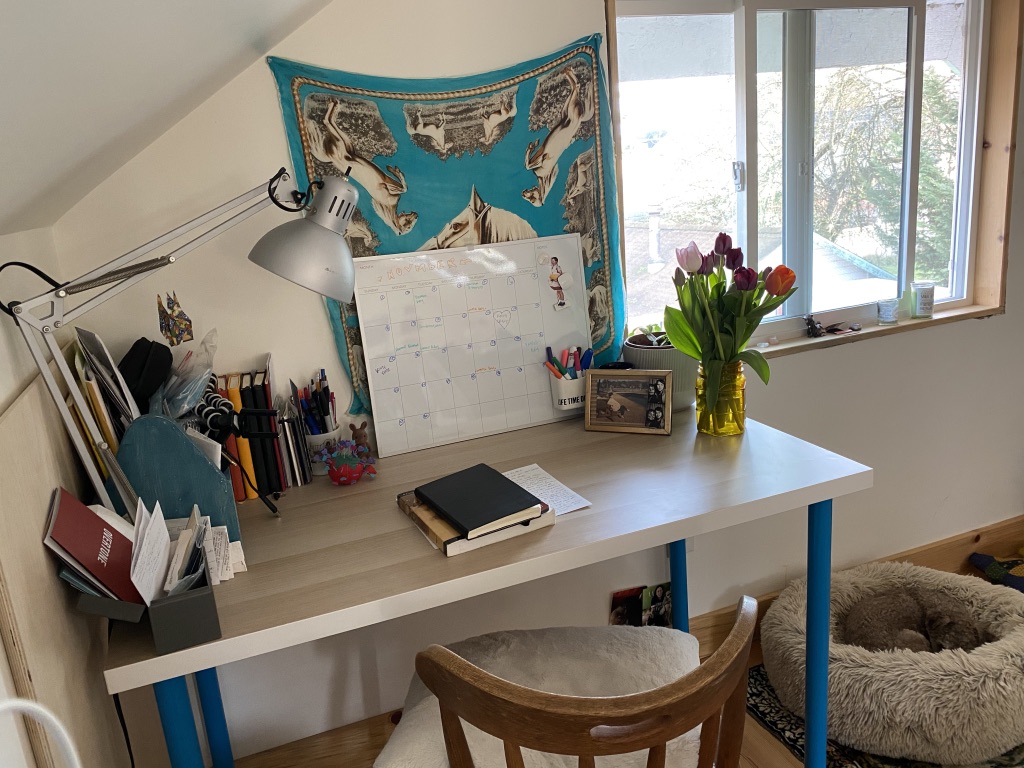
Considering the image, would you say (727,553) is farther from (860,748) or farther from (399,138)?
(399,138)

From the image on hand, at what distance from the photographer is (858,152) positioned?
7.02 feet

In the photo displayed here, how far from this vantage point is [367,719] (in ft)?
6.10

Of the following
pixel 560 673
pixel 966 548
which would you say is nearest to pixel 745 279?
Result: pixel 560 673

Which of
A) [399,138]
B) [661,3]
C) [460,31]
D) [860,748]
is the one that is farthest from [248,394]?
[860,748]

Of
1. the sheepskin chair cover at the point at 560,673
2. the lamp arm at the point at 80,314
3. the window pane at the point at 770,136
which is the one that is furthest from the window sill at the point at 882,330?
the lamp arm at the point at 80,314

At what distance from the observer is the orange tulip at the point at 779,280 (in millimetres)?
1544

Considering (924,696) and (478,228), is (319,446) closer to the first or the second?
(478,228)

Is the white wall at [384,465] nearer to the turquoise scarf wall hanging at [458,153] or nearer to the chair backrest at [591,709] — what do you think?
the turquoise scarf wall hanging at [458,153]

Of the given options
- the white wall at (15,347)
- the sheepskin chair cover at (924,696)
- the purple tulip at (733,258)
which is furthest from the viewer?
the sheepskin chair cover at (924,696)

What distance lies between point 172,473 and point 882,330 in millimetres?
1801

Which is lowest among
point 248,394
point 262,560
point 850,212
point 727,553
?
point 727,553

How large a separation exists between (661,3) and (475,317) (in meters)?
0.83

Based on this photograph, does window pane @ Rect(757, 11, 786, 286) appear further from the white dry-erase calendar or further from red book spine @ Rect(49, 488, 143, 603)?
red book spine @ Rect(49, 488, 143, 603)

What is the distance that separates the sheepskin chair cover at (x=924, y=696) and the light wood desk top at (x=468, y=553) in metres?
0.58
